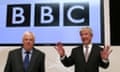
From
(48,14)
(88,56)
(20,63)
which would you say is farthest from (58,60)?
(20,63)

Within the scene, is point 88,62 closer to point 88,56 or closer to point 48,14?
point 88,56

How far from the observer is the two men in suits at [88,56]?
304 cm

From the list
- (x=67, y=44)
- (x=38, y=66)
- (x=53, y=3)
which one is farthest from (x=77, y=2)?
(x=38, y=66)

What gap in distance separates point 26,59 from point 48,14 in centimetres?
147

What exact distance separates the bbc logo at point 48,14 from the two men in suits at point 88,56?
116 centimetres

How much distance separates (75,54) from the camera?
3.18 meters

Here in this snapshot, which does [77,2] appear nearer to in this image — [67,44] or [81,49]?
[67,44]

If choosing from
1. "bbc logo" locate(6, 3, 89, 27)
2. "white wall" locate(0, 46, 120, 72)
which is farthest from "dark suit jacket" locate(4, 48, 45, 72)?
"bbc logo" locate(6, 3, 89, 27)

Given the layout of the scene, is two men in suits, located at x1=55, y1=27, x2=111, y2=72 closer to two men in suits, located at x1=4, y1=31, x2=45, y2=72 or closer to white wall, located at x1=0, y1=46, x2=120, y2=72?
two men in suits, located at x1=4, y1=31, x2=45, y2=72

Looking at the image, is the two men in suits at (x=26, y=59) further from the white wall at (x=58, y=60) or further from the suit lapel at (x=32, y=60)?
the white wall at (x=58, y=60)

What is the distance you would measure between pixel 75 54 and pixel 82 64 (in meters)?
0.16

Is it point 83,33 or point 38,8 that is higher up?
point 38,8

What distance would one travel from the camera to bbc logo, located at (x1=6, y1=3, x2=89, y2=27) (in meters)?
4.31

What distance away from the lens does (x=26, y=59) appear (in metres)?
3.05
